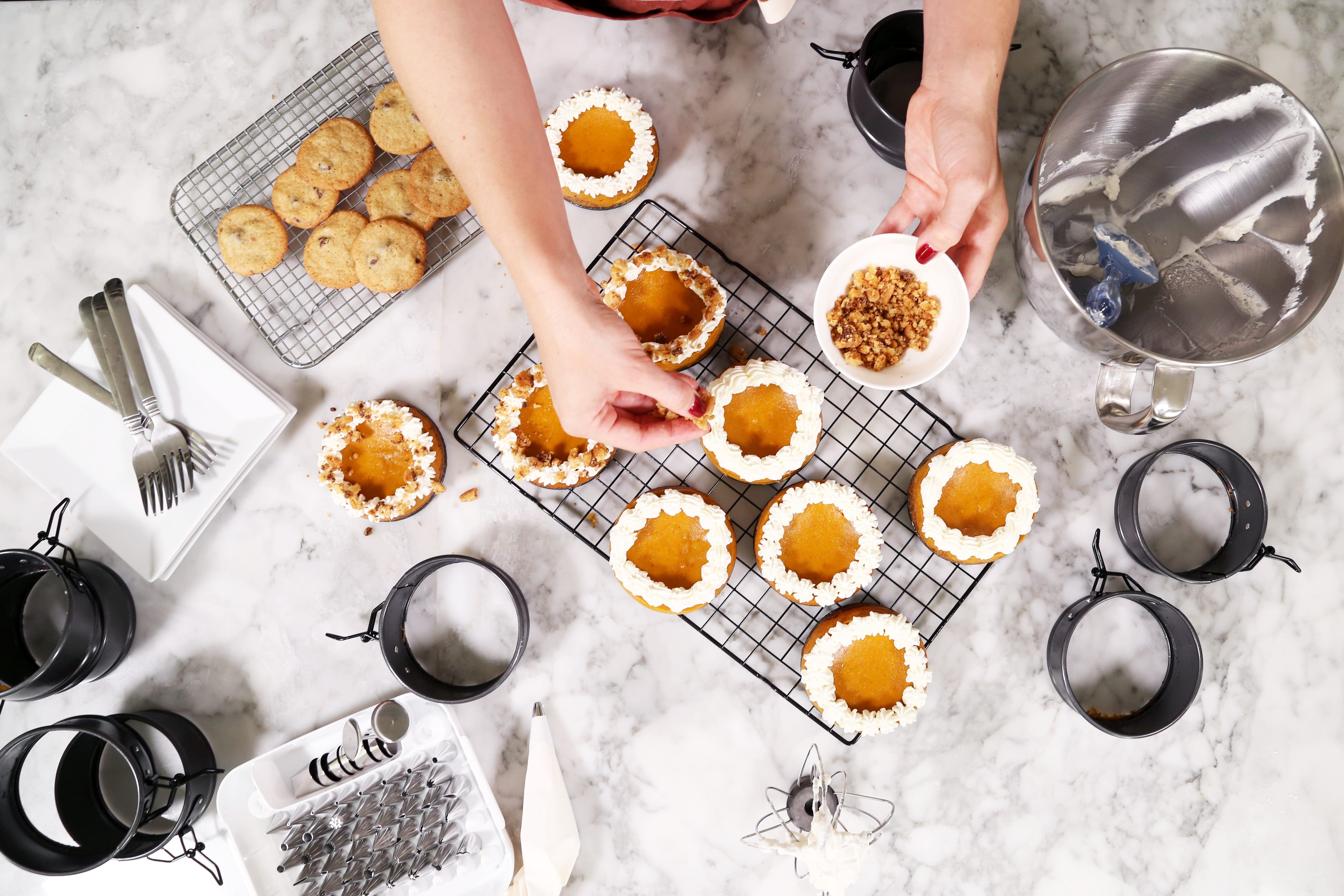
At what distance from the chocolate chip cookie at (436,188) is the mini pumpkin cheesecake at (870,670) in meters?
1.78

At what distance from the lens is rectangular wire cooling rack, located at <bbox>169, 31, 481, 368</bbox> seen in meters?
2.45

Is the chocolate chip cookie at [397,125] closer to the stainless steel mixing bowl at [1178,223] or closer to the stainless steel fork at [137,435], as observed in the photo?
the stainless steel fork at [137,435]

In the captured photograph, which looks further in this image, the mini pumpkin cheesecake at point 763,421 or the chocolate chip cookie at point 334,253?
the chocolate chip cookie at point 334,253

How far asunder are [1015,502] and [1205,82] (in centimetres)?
123

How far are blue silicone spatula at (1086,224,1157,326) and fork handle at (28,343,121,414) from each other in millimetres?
2965

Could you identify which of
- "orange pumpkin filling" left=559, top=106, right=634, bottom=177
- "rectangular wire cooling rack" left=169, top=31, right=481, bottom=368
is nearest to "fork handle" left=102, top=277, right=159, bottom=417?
"rectangular wire cooling rack" left=169, top=31, right=481, bottom=368

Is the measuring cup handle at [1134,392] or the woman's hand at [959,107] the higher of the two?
the woman's hand at [959,107]

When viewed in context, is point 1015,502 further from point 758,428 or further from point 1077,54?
point 1077,54

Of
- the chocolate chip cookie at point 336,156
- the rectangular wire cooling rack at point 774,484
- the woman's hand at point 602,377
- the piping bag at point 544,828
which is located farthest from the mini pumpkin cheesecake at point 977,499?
the chocolate chip cookie at point 336,156

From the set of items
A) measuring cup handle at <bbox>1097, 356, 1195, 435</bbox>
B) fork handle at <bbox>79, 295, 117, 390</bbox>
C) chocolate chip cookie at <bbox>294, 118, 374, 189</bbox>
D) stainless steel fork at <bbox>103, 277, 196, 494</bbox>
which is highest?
chocolate chip cookie at <bbox>294, 118, 374, 189</bbox>

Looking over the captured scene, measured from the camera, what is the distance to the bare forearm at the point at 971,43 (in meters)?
1.82

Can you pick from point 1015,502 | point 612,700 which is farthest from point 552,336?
point 1015,502

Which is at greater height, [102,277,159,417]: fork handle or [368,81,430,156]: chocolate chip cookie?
[368,81,430,156]: chocolate chip cookie

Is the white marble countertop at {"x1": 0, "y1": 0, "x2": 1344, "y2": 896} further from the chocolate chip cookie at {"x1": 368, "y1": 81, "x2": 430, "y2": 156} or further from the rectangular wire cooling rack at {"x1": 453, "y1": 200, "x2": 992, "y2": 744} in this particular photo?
the chocolate chip cookie at {"x1": 368, "y1": 81, "x2": 430, "y2": 156}
